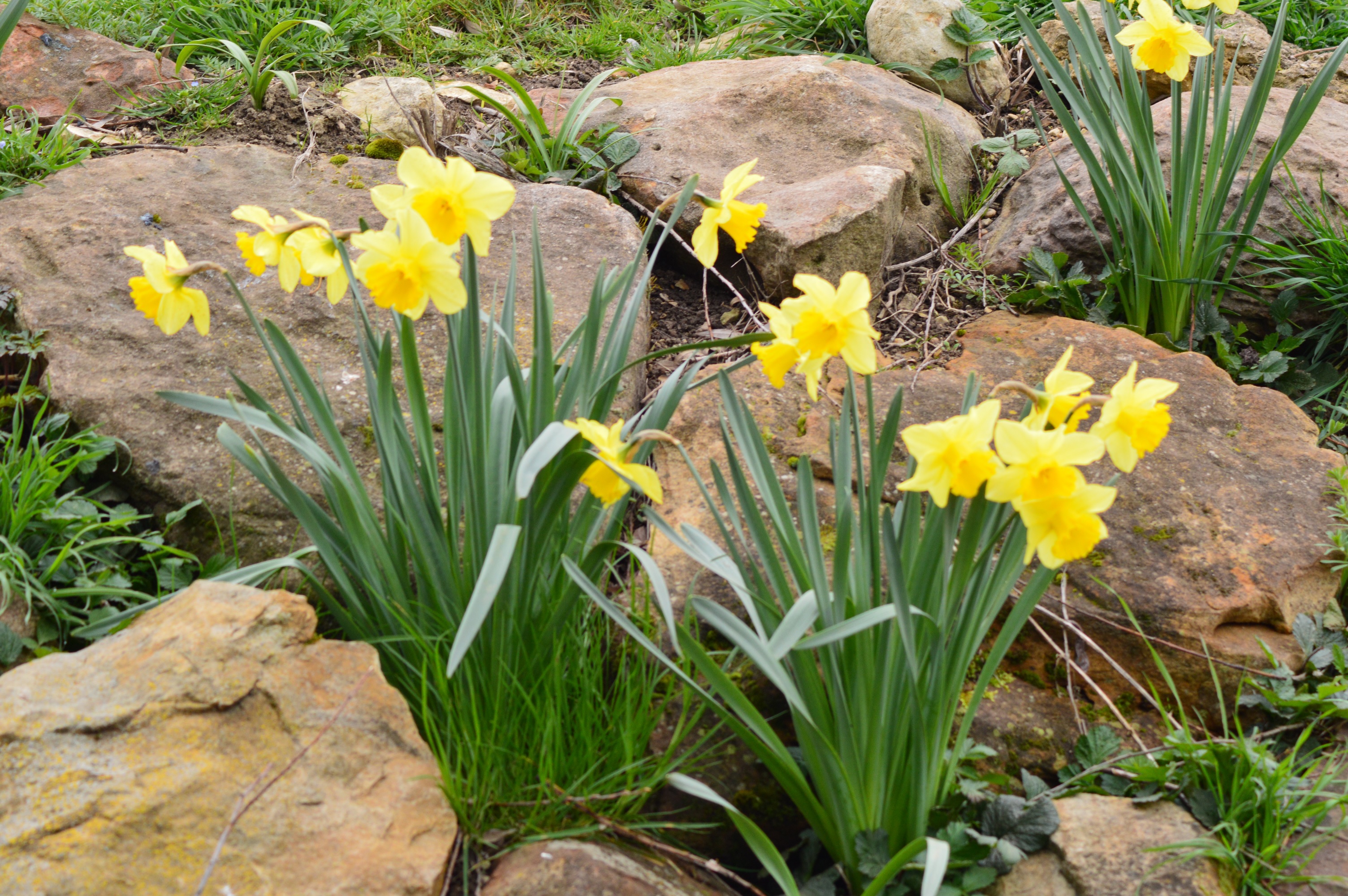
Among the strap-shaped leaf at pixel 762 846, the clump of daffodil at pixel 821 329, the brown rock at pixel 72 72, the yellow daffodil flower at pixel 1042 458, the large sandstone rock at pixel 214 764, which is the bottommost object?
the strap-shaped leaf at pixel 762 846

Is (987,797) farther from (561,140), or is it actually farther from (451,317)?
(561,140)

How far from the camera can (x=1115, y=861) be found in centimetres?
139

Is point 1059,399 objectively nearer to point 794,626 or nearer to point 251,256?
point 794,626

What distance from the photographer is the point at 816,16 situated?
151 inches

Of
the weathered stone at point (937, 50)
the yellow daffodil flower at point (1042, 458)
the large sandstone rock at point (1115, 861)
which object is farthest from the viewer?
the weathered stone at point (937, 50)

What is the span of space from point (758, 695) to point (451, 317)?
2.64 feet

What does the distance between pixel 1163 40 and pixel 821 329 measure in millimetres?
1525

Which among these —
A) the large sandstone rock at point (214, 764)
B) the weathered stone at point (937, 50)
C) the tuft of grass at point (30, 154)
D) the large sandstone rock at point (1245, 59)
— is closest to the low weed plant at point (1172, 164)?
the large sandstone rock at point (1245, 59)

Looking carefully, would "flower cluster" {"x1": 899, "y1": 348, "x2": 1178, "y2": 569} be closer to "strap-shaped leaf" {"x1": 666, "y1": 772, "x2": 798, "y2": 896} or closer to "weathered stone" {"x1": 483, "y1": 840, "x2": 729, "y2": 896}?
"strap-shaped leaf" {"x1": 666, "y1": 772, "x2": 798, "y2": 896}

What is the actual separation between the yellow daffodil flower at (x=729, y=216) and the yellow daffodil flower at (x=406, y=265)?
0.41 metres

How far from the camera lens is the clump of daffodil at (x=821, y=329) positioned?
113 cm

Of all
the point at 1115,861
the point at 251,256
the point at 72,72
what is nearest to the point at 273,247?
the point at 251,256

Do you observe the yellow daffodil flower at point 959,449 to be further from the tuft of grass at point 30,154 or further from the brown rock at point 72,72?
the brown rock at point 72,72

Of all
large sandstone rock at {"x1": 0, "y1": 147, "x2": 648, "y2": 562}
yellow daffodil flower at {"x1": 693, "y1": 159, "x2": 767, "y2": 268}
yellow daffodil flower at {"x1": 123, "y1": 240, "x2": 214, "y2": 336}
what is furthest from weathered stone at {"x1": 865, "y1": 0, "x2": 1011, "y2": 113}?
yellow daffodil flower at {"x1": 123, "y1": 240, "x2": 214, "y2": 336}
